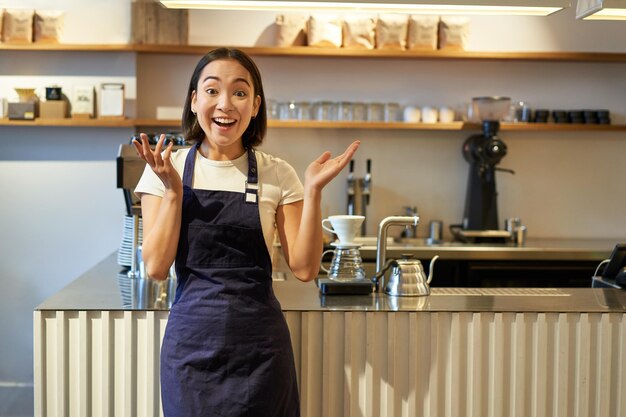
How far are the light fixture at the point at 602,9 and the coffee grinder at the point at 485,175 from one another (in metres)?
2.15

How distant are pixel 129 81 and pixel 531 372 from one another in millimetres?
3310

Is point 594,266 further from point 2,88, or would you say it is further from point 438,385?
point 2,88

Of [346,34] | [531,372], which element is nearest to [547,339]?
[531,372]

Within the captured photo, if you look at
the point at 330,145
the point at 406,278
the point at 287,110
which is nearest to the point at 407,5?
the point at 406,278

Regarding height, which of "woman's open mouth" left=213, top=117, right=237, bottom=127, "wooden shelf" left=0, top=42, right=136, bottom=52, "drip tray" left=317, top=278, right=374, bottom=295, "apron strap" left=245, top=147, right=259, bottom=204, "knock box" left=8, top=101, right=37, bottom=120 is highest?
"wooden shelf" left=0, top=42, right=136, bottom=52

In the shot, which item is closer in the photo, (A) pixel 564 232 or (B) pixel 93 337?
(B) pixel 93 337

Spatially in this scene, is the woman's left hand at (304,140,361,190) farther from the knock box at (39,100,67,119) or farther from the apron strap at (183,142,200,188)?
the knock box at (39,100,67,119)

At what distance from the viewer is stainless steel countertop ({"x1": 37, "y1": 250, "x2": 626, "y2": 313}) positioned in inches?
111

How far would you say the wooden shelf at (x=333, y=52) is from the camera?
5.08m

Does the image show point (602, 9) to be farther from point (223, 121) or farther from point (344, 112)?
point (344, 112)

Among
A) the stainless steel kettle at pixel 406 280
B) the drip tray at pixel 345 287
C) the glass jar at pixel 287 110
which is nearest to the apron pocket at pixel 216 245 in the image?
the drip tray at pixel 345 287

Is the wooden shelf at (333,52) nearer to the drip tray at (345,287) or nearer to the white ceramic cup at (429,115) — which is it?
the white ceramic cup at (429,115)

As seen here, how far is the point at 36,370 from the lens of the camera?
2.73 metres

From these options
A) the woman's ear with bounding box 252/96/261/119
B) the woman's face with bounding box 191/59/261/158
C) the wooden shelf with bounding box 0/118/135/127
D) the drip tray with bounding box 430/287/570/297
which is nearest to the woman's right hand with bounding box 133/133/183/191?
the woman's face with bounding box 191/59/261/158
